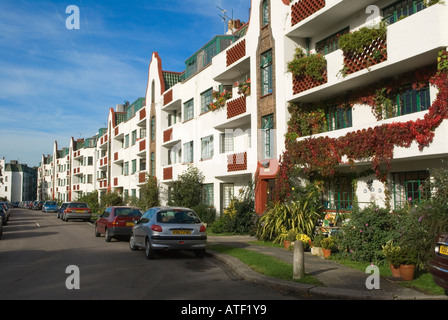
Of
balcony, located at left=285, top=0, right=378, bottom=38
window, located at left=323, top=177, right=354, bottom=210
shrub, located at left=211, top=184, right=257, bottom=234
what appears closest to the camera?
balcony, located at left=285, top=0, right=378, bottom=38

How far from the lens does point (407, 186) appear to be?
499 inches

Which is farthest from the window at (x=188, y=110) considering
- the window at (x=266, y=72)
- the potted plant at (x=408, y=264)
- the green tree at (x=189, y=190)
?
the potted plant at (x=408, y=264)

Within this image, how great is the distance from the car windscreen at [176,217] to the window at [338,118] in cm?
661

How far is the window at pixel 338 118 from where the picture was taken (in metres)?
15.1

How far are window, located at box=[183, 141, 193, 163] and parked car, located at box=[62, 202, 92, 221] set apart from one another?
11665 mm

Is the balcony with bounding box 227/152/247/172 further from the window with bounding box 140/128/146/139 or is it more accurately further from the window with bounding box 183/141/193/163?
the window with bounding box 140/128/146/139

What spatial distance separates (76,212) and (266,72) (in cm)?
2233

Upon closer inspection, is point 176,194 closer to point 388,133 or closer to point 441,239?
point 388,133

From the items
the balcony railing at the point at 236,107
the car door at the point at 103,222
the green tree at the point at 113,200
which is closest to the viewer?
the car door at the point at 103,222

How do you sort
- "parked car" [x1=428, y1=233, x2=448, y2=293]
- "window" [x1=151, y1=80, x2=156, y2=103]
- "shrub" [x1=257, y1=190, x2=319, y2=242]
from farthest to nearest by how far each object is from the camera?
"window" [x1=151, y1=80, x2=156, y2=103] → "shrub" [x1=257, y1=190, x2=319, y2=242] → "parked car" [x1=428, y1=233, x2=448, y2=293]

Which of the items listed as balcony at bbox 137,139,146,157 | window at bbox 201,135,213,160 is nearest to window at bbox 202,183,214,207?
window at bbox 201,135,213,160

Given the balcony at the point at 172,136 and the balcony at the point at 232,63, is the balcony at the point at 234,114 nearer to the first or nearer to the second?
the balcony at the point at 232,63

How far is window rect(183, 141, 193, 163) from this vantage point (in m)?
27.2
